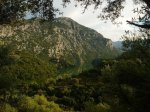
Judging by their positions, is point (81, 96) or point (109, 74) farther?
point (81, 96)

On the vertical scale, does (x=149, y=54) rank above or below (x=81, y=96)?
above

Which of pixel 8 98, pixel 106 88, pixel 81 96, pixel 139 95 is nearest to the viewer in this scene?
pixel 139 95

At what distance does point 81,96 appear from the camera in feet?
262

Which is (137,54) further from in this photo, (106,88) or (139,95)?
(106,88)

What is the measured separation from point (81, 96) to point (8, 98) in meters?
35.9

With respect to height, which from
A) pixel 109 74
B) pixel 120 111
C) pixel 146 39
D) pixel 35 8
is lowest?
pixel 120 111

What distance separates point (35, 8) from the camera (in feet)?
56.0

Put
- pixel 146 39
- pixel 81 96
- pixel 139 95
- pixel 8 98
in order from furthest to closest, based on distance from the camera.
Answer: pixel 81 96
pixel 8 98
pixel 139 95
pixel 146 39

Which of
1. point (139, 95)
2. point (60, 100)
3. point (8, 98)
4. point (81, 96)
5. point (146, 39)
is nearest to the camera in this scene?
point (146, 39)

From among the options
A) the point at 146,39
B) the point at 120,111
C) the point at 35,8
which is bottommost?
the point at 120,111

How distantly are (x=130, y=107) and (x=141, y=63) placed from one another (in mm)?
2100

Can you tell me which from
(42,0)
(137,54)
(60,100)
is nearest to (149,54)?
(137,54)

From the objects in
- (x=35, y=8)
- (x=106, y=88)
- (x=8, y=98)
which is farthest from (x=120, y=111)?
(x=8, y=98)

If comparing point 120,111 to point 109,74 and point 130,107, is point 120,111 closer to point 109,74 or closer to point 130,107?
point 130,107
